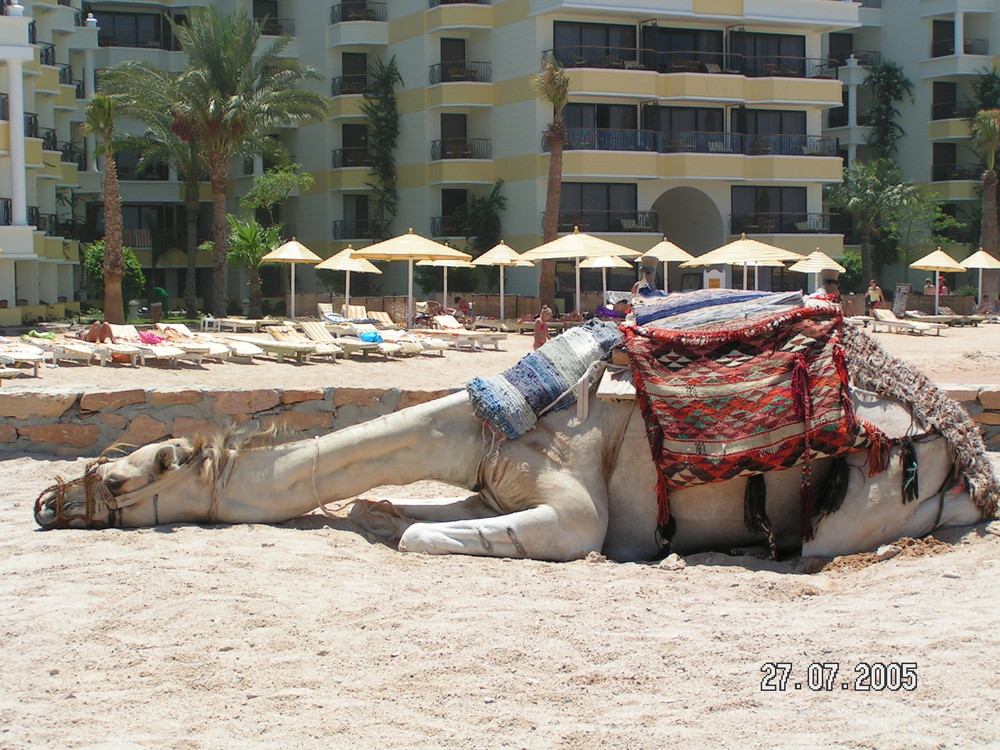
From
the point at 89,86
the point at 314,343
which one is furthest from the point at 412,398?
the point at 89,86

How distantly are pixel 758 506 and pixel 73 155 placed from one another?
5116 centimetres

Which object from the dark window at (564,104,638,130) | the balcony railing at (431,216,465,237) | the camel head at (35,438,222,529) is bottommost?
the camel head at (35,438,222,529)

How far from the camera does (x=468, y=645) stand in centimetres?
518

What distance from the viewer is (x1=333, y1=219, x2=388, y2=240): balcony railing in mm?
52906

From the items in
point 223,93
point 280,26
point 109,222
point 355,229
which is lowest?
point 109,222

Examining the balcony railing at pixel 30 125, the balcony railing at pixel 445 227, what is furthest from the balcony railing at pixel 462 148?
the balcony railing at pixel 30 125

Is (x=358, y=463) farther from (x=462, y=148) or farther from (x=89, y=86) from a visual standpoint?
(x=89, y=86)

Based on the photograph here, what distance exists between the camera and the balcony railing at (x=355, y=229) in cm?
5291

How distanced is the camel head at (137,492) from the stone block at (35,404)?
7.04 ft

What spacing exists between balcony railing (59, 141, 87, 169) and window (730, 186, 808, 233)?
90.4ft

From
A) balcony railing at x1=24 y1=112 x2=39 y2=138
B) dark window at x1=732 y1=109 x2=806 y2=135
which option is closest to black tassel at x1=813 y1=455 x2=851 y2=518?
balcony railing at x1=24 y1=112 x2=39 y2=138

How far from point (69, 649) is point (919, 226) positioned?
57.2m

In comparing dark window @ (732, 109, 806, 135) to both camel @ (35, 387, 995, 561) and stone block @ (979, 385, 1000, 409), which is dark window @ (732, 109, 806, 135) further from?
camel @ (35, 387, 995, 561)

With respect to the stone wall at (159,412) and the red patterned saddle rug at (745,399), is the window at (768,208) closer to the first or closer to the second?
the stone wall at (159,412)
